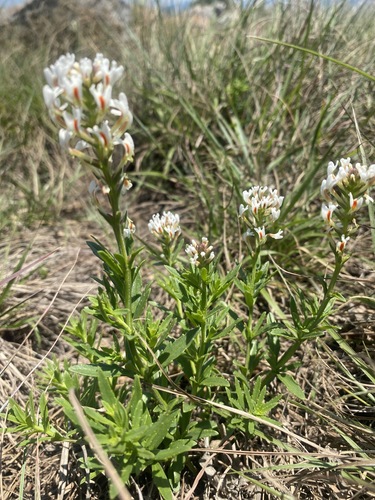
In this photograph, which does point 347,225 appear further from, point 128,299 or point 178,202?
point 178,202

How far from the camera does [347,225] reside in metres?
1.72

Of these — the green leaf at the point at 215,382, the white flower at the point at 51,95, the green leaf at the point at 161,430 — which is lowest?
the green leaf at the point at 161,430

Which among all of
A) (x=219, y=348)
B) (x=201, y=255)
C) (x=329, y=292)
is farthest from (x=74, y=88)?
(x=219, y=348)

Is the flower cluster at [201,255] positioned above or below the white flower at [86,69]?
below

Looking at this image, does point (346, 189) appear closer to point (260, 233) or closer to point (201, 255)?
point (260, 233)

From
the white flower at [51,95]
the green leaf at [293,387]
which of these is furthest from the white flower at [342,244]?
the white flower at [51,95]

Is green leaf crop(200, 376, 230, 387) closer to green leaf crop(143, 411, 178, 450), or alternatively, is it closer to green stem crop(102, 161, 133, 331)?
green leaf crop(143, 411, 178, 450)

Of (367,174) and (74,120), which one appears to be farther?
(367,174)

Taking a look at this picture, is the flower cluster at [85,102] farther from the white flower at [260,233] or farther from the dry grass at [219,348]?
the dry grass at [219,348]

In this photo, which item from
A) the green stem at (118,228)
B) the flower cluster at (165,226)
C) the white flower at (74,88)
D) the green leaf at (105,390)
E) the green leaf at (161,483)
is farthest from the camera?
the flower cluster at (165,226)

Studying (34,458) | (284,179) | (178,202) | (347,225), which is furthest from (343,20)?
(34,458)

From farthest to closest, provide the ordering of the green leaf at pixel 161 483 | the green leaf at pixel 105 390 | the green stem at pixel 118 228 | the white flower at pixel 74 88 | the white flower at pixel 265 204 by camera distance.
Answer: the white flower at pixel 265 204 < the green leaf at pixel 161 483 < the green leaf at pixel 105 390 < the green stem at pixel 118 228 < the white flower at pixel 74 88

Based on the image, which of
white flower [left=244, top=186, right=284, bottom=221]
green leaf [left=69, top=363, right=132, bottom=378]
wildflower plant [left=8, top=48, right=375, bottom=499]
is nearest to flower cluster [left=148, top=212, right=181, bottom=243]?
wildflower plant [left=8, top=48, right=375, bottom=499]

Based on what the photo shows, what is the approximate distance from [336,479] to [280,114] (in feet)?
9.17
